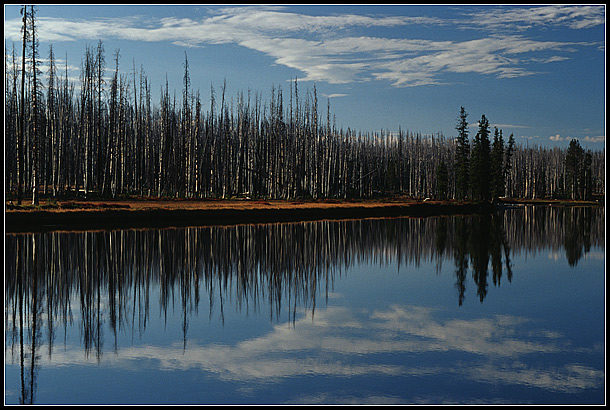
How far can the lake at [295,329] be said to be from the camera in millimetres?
7039

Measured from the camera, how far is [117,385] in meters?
7.07

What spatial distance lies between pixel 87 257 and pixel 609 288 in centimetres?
1409

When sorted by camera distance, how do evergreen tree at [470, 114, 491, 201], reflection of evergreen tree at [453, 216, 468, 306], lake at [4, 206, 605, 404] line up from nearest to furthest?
1. lake at [4, 206, 605, 404]
2. reflection of evergreen tree at [453, 216, 468, 306]
3. evergreen tree at [470, 114, 491, 201]

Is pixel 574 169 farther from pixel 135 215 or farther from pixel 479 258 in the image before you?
pixel 479 258

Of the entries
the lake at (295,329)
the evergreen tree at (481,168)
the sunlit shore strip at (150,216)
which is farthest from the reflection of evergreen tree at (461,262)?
the evergreen tree at (481,168)

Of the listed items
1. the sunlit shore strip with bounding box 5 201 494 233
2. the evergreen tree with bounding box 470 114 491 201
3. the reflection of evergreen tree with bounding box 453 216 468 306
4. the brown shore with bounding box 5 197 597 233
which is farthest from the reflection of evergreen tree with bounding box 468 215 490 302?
the evergreen tree with bounding box 470 114 491 201

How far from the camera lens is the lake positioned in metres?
7.04

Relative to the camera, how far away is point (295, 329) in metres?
9.98

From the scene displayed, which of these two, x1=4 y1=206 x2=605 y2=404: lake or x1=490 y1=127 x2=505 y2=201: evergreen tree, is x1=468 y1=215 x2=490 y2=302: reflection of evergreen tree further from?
x1=490 y1=127 x2=505 y2=201: evergreen tree

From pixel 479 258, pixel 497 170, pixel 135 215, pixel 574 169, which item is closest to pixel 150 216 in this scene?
pixel 135 215

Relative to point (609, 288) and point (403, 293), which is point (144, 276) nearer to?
point (403, 293)

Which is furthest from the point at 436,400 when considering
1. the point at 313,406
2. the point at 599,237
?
the point at 599,237

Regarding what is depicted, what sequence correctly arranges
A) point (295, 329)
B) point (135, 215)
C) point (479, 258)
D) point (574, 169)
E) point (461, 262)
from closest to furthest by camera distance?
1. point (295, 329)
2. point (461, 262)
3. point (479, 258)
4. point (135, 215)
5. point (574, 169)

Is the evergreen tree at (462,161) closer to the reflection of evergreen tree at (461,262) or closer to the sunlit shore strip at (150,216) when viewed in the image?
the sunlit shore strip at (150,216)
